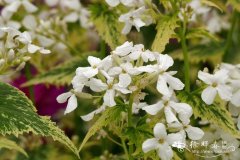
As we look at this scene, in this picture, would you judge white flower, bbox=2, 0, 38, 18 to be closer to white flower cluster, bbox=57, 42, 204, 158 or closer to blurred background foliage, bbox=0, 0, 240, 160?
blurred background foliage, bbox=0, 0, 240, 160

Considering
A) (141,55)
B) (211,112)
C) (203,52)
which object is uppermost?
(141,55)

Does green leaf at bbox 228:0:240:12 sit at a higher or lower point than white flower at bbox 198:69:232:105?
higher

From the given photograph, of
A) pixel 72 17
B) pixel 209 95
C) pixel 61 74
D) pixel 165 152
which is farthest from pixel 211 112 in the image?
pixel 72 17

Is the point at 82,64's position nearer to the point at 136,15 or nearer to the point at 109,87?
the point at 136,15

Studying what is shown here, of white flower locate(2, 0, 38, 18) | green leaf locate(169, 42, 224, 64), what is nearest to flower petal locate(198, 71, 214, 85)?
green leaf locate(169, 42, 224, 64)

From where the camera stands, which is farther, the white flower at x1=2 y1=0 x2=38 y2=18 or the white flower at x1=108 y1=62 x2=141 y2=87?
the white flower at x1=2 y1=0 x2=38 y2=18

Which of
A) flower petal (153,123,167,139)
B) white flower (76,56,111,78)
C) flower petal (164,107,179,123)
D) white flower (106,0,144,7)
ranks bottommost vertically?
flower petal (153,123,167,139)

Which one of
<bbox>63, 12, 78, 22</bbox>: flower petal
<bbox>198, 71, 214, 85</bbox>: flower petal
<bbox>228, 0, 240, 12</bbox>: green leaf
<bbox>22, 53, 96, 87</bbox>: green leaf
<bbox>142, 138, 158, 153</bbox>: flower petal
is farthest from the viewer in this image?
<bbox>63, 12, 78, 22</bbox>: flower petal
